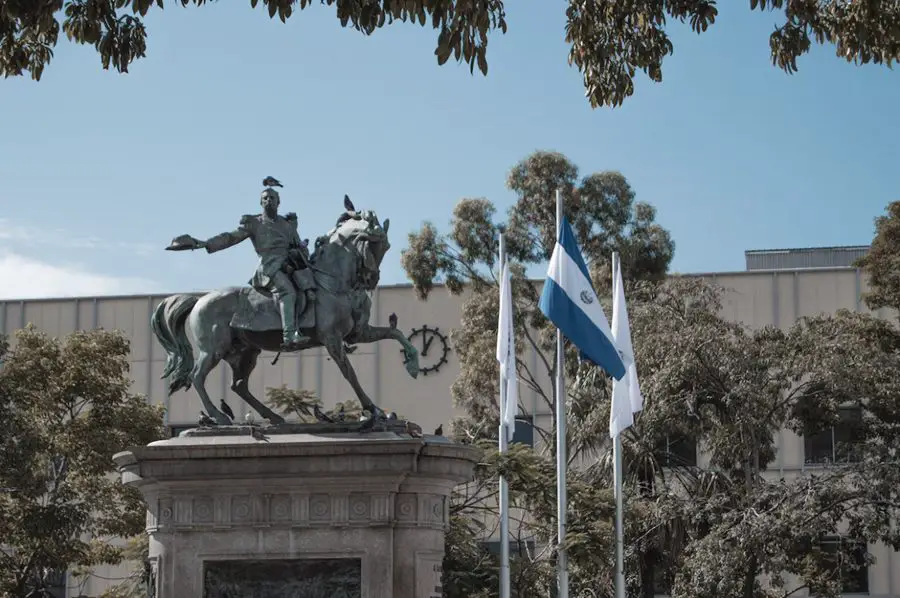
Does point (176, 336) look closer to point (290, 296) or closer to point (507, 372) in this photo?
point (290, 296)

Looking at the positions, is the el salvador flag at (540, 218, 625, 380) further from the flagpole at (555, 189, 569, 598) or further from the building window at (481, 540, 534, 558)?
the building window at (481, 540, 534, 558)

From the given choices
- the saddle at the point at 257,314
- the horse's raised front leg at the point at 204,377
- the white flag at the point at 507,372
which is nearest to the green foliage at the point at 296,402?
the white flag at the point at 507,372

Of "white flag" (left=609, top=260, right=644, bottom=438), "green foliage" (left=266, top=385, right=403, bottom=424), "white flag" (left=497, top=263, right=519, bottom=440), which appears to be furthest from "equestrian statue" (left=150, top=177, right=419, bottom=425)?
"green foliage" (left=266, top=385, right=403, bottom=424)

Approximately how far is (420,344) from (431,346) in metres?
0.35

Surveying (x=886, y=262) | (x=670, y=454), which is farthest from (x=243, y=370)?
(x=886, y=262)

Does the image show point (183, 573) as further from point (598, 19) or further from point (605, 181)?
point (605, 181)

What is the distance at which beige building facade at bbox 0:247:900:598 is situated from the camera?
4734 centimetres

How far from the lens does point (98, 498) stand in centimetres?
3117

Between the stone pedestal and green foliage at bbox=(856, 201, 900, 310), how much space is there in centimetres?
2204

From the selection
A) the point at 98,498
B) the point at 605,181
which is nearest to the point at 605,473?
the point at 605,181

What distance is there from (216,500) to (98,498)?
16.3 m

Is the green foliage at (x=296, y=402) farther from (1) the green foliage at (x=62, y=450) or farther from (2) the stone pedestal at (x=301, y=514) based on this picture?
(2) the stone pedestal at (x=301, y=514)

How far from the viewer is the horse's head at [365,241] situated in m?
16.6

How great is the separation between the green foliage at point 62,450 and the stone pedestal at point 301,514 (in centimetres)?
1470
